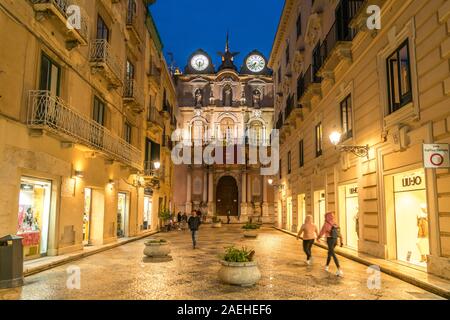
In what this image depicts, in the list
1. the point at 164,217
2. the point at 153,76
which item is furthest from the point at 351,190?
the point at 164,217

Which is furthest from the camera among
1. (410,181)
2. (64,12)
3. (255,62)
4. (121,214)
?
(255,62)

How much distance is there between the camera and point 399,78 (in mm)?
11203

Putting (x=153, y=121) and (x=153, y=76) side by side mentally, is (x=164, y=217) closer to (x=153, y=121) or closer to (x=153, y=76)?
(x=153, y=121)

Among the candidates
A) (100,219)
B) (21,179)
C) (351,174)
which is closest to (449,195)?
(351,174)

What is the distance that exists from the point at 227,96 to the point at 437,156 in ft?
137

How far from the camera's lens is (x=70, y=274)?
979 centimetres

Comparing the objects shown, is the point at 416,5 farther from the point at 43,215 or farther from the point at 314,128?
the point at 43,215

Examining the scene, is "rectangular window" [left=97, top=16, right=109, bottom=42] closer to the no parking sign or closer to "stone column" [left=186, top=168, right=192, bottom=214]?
the no parking sign

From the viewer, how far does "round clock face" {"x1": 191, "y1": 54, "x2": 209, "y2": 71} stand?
50.8 m

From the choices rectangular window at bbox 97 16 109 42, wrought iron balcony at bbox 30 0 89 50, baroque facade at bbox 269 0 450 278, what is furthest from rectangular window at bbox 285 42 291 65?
wrought iron balcony at bbox 30 0 89 50

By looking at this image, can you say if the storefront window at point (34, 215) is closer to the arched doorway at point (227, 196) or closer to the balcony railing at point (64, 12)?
the balcony railing at point (64, 12)

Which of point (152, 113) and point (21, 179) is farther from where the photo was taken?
point (152, 113)

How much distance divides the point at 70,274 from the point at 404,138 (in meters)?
9.58
